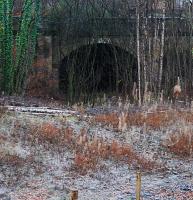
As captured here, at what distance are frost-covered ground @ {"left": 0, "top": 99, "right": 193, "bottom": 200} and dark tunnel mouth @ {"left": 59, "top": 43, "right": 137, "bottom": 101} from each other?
196 inches

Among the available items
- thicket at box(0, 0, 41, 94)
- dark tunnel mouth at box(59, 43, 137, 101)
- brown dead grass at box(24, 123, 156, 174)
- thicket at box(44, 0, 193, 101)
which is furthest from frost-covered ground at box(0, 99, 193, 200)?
thicket at box(44, 0, 193, 101)

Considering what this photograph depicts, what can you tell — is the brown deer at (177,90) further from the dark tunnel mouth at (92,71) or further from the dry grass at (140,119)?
the dry grass at (140,119)

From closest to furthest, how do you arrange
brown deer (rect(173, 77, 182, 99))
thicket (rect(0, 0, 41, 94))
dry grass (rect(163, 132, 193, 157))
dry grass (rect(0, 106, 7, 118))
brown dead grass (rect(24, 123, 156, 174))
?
brown dead grass (rect(24, 123, 156, 174)) < dry grass (rect(163, 132, 193, 157)) < dry grass (rect(0, 106, 7, 118)) < thicket (rect(0, 0, 41, 94)) < brown deer (rect(173, 77, 182, 99))

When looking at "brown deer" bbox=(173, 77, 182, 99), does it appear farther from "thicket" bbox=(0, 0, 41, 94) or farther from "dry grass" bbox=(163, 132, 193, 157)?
"dry grass" bbox=(163, 132, 193, 157)

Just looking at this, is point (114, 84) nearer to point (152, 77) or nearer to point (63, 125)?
point (152, 77)

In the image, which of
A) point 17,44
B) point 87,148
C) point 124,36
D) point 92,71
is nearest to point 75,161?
point 87,148

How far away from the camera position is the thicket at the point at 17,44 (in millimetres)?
13094

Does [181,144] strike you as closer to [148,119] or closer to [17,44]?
[148,119]

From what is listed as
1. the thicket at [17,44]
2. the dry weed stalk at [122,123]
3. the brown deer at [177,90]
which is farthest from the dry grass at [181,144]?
the thicket at [17,44]

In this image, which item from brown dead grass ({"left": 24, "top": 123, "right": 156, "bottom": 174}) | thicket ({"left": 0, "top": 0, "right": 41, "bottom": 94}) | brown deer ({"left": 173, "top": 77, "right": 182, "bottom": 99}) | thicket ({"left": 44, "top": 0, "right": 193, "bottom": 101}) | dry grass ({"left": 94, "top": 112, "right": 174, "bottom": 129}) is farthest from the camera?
thicket ({"left": 44, "top": 0, "right": 193, "bottom": 101})

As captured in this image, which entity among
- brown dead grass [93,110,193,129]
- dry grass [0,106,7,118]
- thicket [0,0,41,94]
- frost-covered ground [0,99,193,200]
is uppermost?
thicket [0,0,41,94]

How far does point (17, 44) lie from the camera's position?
44.4 ft

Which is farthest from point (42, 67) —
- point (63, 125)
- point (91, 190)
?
point (91, 190)

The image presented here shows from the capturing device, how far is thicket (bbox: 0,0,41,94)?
1309 centimetres
